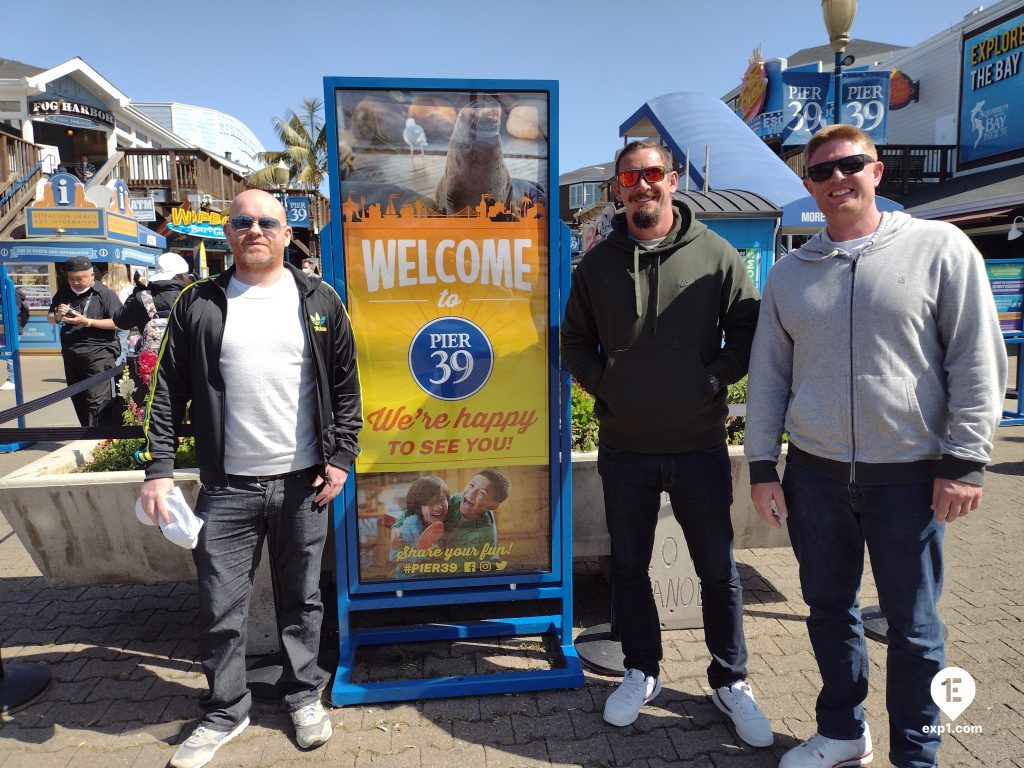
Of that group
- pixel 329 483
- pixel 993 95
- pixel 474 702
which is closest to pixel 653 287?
pixel 329 483

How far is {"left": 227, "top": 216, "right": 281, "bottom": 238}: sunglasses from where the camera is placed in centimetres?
242

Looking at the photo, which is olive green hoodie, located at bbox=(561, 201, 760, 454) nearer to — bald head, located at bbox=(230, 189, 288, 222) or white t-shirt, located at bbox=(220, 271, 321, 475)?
white t-shirt, located at bbox=(220, 271, 321, 475)

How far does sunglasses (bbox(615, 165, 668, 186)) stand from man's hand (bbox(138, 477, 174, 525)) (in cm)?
201

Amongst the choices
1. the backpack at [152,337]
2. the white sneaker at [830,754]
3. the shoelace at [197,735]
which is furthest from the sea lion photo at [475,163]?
the white sneaker at [830,754]

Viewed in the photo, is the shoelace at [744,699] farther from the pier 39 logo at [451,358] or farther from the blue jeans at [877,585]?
the pier 39 logo at [451,358]

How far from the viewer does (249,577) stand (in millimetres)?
2604

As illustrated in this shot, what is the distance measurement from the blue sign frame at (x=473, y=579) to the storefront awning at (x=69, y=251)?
10753 millimetres

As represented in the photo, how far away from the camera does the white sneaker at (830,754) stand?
2314 mm

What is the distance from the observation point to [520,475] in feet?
9.96

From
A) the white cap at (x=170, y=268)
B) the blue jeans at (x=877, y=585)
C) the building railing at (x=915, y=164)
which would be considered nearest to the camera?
the blue jeans at (x=877, y=585)

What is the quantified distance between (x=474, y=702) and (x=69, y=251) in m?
12.6

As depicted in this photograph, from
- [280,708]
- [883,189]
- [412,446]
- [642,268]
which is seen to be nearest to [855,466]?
[642,268]

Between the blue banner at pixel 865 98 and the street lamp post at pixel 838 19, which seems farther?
the blue banner at pixel 865 98

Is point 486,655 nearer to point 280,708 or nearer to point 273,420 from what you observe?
point 280,708
